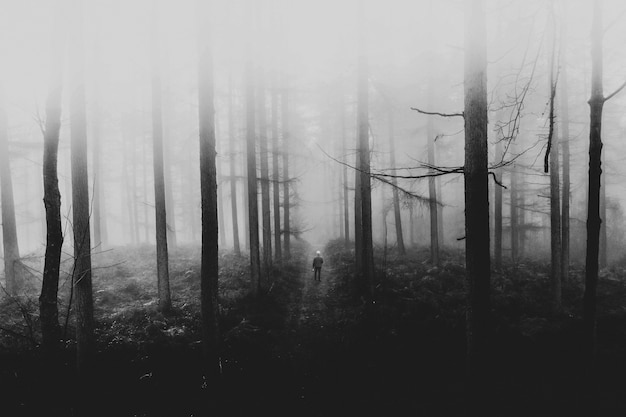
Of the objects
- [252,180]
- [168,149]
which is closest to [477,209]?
[252,180]

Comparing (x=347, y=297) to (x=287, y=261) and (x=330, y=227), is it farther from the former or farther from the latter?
(x=330, y=227)

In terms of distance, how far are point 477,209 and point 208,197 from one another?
19.5 feet

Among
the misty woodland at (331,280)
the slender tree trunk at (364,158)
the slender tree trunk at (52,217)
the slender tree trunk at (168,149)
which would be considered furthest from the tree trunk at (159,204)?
the slender tree trunk at (168,149)

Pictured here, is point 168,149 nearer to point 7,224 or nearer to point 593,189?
point 7,224

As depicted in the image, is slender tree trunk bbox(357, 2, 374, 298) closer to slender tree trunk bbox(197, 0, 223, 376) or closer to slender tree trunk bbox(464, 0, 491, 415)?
slender tree trunk bbox(197, 0, 223, 376)

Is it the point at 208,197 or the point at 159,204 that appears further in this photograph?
the point at 159,204

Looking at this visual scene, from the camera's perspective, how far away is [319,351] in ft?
35.6

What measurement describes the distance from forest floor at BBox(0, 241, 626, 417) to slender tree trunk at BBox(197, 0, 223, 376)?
1.35 metres

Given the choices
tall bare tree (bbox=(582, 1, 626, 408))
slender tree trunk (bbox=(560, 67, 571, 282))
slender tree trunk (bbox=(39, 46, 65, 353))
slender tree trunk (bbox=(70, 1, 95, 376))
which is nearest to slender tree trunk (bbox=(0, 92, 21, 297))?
slender tree trunk (bbox=(70, 1, 95, 376))

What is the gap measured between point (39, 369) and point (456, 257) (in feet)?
63.3

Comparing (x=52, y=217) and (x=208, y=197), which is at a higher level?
(x=208, y=197)

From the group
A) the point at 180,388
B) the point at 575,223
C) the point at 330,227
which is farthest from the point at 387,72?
the point at 330,227

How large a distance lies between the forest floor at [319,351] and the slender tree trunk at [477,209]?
3549 millimetres

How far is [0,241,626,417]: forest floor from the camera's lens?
323 inches
